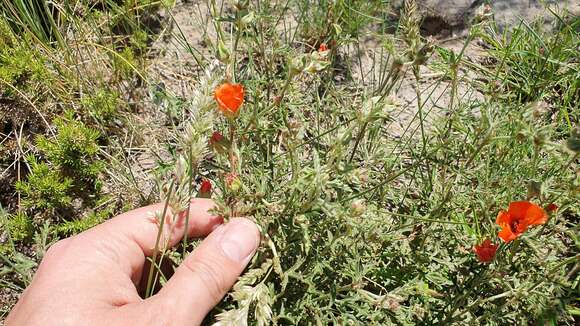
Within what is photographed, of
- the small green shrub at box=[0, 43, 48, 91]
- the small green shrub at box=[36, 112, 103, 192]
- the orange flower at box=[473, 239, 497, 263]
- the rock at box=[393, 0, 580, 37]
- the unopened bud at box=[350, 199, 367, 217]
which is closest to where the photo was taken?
the unopened bud at box=[350, 199, 367, 217]

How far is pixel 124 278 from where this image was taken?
64.9 inches

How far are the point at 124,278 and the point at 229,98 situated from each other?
0.64 m

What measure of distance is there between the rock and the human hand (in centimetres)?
215

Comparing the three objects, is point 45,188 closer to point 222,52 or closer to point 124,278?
point 124,278

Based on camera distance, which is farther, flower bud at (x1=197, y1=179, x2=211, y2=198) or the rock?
the rock

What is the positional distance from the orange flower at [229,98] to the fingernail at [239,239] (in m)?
0.35

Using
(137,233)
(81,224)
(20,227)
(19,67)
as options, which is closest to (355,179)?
(137,233)

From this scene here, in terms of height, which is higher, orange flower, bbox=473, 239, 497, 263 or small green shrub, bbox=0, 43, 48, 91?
small green shrub, bbox=0, 43, 48, 91

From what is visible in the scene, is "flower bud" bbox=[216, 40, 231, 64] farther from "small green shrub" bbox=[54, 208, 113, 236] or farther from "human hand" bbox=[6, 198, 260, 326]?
"small green shrub" bbox=[54, 208, 113, 236]

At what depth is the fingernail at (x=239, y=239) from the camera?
1611mm

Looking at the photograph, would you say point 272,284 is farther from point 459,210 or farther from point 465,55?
point 465,55

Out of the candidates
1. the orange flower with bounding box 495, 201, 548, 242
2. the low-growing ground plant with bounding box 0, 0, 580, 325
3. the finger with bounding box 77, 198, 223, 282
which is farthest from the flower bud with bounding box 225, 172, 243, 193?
the orange flower with bounding box 495, 201, 548, 242

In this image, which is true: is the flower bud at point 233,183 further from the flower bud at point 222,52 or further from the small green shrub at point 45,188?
the small green shrub at point 45,188

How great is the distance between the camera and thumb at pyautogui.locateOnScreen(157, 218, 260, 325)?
4.92 feet
